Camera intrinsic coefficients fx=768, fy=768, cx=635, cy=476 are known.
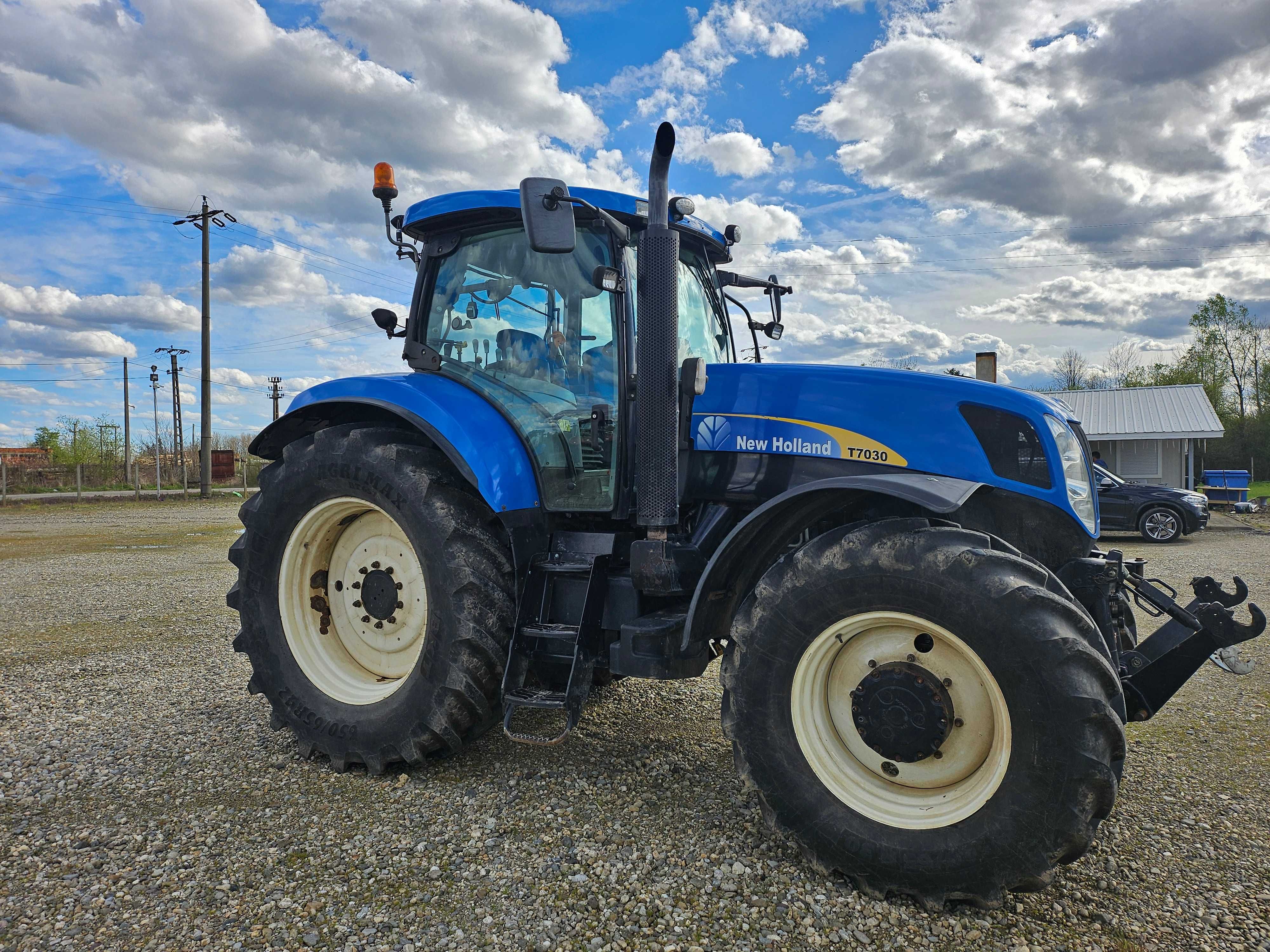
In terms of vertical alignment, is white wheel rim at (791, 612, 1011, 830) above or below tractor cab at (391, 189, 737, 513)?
below

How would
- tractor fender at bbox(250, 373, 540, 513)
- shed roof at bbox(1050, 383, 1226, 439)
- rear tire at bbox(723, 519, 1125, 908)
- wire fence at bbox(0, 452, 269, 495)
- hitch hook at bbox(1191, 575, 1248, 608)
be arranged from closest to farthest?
rear tire at bbox(723, 519, 1125, 908)
hitch hook at bbox(1191, 575, 1248, 608)
tractor fender at bbox(250, 373, 540, 513)
shed roof at bbox(1050, 383, 1226, 439)
wire fence at bbox(0, 452, 269, 495)

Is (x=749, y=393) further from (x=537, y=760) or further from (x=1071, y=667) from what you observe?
(x=537, y=760)

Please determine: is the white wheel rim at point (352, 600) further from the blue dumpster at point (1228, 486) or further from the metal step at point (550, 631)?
the blue dumpster at point (1228, 486)

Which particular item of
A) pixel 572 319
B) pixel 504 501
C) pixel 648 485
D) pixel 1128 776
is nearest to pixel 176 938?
pixel 504 501

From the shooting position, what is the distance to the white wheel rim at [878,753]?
2.26 meters

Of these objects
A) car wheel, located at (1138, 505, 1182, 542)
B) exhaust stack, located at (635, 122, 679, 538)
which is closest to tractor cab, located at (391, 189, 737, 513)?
exhaust stack, located at (635, 122, 679, 538)

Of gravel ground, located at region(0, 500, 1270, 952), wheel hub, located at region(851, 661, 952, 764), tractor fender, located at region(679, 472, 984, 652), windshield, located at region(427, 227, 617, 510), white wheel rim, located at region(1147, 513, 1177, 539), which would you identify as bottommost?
gravel ground, located at region(0, 500, 1270, 952)

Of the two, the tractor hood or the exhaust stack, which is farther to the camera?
the exhaust stack

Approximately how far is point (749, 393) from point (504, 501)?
3.54 feet

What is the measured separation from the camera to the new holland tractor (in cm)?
221

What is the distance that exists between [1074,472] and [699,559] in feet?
4.69

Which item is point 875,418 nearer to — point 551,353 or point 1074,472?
point 1074,472

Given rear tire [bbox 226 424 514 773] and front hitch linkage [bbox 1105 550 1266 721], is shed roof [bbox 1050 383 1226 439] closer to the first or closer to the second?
front hitch linkage [bbox 1105 550 1266 721]

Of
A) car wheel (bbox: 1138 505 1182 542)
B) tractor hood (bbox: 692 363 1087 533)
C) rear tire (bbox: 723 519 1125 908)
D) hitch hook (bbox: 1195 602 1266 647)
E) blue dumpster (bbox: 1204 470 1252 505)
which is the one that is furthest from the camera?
blue dumpster (bbox: 1204 470 1252 505)
